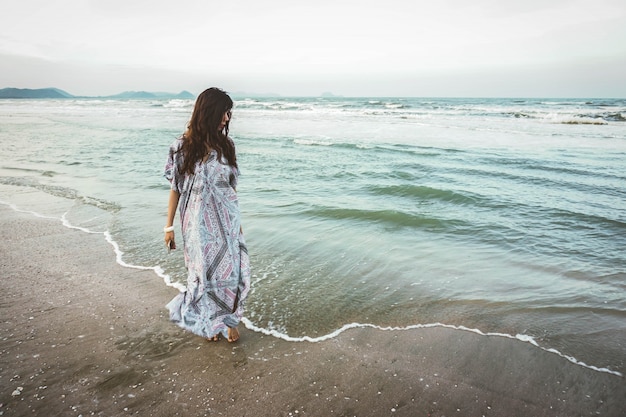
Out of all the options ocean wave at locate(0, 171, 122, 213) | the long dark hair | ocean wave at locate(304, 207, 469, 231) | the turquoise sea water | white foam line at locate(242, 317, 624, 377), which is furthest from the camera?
ocean wave at locate(0, 171, 122, 213)

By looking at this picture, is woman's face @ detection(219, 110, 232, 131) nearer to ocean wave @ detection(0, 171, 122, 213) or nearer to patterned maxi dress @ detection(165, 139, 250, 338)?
patterned maxi dress @ detection(165, 139, 250, 338)

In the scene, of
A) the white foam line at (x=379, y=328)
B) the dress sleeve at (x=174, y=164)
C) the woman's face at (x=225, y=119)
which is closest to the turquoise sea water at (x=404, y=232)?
the white foam line at (x=379, y=328)

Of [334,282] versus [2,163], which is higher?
[2,163]

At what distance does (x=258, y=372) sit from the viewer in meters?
2.85

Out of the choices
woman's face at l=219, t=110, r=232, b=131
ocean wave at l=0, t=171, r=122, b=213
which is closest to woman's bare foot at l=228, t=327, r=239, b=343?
woman's face at l=219, t=110, r=232, b=131

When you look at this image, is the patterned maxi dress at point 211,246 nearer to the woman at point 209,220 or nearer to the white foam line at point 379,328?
the woman at point 209,220

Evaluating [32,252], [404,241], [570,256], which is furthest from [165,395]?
[570,256]

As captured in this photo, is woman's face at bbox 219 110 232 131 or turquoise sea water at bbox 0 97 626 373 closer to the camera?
woman's face at bbox 219 110 232 131

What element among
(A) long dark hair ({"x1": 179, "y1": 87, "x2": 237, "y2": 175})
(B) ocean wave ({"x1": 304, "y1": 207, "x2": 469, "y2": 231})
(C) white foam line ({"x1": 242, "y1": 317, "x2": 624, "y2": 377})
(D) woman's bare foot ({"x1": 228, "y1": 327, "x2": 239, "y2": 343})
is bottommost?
(C) white foam line ({"x1": 242, "y1": 317, "x2": 624, "y2": 377})

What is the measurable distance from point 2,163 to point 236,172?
11.3 meters

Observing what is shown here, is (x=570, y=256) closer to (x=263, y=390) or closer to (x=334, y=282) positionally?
(x=334, y=282)

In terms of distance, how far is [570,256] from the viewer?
5.24 metres

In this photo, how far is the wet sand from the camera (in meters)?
2.53

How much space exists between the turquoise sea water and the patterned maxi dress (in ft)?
1.42
